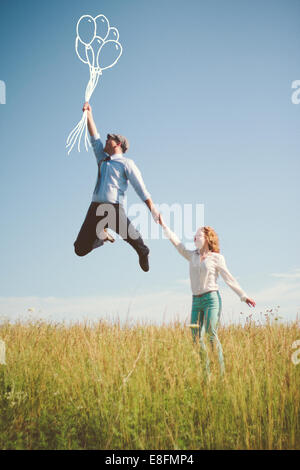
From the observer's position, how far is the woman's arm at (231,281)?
4.92 meters

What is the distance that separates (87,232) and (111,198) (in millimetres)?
482

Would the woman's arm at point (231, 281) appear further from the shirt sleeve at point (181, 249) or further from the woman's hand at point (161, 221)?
the woman's hand at point (161, 221)

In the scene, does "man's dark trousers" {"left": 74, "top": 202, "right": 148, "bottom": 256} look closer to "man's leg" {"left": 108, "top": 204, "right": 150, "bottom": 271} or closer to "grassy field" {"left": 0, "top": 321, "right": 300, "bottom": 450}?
"man's leg" {"left": 108, "top": 204, "right": 150, "bottom": 271}

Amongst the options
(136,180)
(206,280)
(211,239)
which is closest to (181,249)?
(211,239)

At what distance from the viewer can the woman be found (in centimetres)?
480

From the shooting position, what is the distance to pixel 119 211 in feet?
13.8

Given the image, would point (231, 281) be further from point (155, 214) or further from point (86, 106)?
point (86, 106)

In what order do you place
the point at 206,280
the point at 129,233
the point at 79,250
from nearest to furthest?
the point at 79,250 → the point at 129,233 → the point at 206,280

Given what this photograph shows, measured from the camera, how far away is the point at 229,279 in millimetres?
5035

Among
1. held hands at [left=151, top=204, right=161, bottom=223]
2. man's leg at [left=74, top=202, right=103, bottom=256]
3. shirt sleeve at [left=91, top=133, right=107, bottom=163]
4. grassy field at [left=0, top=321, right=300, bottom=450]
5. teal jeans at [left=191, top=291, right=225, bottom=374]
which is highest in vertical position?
shirt sleeve at [left=91, top=133, right=107, bottom=163]

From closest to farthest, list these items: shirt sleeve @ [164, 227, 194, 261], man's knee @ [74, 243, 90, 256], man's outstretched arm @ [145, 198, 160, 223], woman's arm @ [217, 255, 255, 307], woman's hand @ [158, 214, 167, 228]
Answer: man's knee @ [74, 243, 90, 256]
man's outstretched arm @ [145, 198, 160, 223]
woman's hand @ [158, 214, 167, 228]
woman's arm @ [217, 255, 255, 307]
shirt sleeve @ [164, 227, 194, 261]

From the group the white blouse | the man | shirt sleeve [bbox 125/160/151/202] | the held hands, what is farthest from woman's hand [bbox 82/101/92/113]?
the white blouse

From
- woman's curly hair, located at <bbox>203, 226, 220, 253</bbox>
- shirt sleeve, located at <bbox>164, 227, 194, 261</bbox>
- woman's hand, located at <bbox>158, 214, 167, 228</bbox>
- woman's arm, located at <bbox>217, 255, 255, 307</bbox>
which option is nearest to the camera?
woman's hand, located at <bbox>158, 214, 167, 228</bbox>
